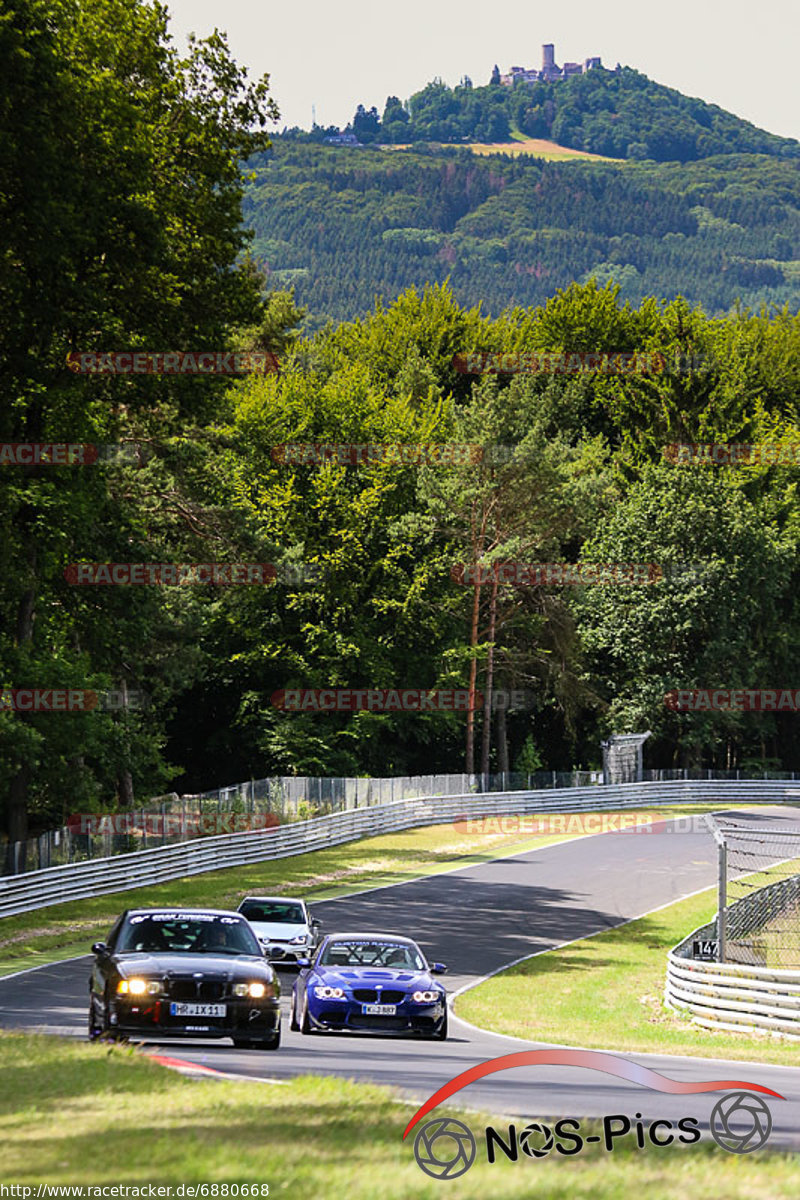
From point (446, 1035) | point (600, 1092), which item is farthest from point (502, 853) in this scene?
point (600, 1092)

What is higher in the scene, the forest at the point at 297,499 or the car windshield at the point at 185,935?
the forest at the point at 297,499

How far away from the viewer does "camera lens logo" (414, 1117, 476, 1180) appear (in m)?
7.62

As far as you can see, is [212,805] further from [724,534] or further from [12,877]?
[724,534]

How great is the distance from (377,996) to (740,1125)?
667 centimetres

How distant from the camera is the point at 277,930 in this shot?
80.2ft

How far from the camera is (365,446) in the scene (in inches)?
2633

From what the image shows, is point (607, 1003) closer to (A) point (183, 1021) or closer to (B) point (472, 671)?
(A) point (183, 1021)

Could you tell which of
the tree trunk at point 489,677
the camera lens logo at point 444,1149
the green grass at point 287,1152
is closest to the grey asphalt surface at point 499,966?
the camera lens logo at point 444,1149

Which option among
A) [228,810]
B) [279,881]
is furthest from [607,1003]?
[228,810]

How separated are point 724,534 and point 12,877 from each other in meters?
49.2

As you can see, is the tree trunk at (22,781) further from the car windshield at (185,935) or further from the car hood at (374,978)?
the car windshield at (185,935)

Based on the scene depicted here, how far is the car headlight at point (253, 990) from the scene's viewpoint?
14078mm

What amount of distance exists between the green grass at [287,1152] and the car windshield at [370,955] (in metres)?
7.39

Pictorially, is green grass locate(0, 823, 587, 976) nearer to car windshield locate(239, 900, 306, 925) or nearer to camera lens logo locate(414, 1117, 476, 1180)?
car windshield locate(239, 900, 306, 925)
